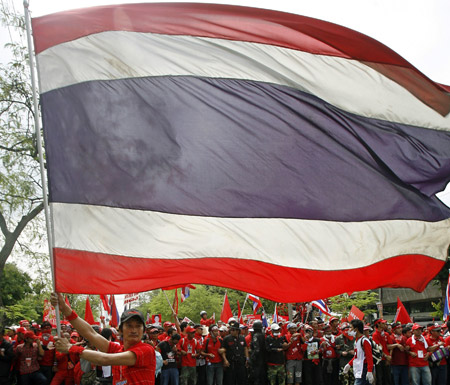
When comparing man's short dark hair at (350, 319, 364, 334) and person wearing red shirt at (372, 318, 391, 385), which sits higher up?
man's short dark hair at (350, 319, 364, 334)

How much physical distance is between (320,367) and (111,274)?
537 inches

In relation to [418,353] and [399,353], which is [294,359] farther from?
[418,353]

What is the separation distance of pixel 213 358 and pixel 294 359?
2.50 m

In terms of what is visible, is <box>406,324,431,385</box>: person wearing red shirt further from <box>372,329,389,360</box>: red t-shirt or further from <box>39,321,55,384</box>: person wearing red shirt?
<box>39,321,55,384</box>: person wearing red shirt

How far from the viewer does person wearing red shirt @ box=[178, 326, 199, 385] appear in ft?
52.5

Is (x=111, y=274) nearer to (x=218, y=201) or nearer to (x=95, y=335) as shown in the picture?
(x=95, y=335)

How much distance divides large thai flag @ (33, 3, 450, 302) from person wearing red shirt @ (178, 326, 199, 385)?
11.2 metres

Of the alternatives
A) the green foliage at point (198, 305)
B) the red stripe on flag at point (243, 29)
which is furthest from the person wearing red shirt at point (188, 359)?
the green foliage at point (198, 305)

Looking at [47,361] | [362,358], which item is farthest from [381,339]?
[47,361]

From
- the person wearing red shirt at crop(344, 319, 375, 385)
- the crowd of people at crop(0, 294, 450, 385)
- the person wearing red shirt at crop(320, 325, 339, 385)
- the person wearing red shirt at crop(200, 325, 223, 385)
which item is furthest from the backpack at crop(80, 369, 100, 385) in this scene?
the person wearing red shirt at crop(320, 325, 339, 385)

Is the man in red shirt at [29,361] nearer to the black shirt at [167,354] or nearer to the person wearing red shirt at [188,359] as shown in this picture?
the black shirt at [167,354]

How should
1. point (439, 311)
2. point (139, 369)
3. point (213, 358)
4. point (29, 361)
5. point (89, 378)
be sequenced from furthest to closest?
point (439, 311) < point (213, 358) < point (29, 361) < point (89, 378) < point (139, 369)

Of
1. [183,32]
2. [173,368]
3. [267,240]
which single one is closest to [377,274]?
[267,240]

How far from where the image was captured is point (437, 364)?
53.4ft
